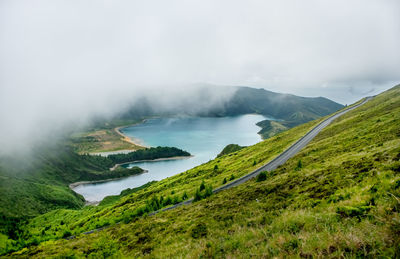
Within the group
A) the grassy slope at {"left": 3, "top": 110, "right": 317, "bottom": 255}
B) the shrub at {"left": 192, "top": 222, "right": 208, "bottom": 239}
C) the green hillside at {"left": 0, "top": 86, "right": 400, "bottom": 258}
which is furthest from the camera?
the grassy slope at {"left": 3, "top": 110, "right": 317, "bottom": 255}

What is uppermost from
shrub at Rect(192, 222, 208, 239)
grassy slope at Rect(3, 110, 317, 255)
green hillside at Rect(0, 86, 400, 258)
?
green hillside at Rect(0, 86, 400, 258)

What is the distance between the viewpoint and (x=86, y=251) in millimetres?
16359

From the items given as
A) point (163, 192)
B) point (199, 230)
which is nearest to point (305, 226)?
point (199, 230)

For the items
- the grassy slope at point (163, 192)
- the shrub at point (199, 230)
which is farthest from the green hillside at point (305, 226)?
the grassy slope at point (163, 192)

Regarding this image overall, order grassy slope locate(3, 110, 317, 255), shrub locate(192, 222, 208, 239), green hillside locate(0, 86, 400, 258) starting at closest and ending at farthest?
green hillside locate(0, 86, 400, 258), shrub locate(192, 222, 208, 239), grassy slope locate(3, 110, 317, 255)

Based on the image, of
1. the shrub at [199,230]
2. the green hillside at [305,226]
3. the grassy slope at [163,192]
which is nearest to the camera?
the green hillside at [305,226]

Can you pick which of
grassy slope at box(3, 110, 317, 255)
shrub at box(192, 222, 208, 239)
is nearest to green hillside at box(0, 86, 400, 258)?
shrub at box(192, 222, 208, 239)

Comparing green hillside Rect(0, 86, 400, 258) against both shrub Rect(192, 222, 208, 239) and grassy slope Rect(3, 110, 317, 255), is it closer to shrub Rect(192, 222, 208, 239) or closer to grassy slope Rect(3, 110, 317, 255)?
shrub Rect(192, 222, 208, 239)

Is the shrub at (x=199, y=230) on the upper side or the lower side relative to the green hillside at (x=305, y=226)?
lower

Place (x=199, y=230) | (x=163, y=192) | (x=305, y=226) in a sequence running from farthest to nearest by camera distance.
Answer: (x=163, y=192) → (x=199, y=230) → (x=305, y=226)

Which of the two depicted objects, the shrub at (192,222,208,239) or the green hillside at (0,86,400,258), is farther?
the shrub at (192,222,208,239)

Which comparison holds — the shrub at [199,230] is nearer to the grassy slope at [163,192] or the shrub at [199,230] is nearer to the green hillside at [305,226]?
the green hillside at [305,226]

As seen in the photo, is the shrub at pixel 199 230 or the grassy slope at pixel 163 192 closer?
the shrub at pixel 199 230

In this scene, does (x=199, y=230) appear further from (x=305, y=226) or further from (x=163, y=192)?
(x=163, y=192)
